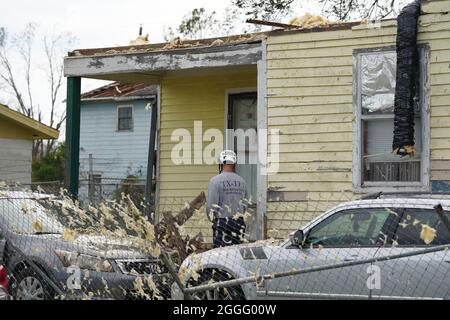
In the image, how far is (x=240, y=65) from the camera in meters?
13.5

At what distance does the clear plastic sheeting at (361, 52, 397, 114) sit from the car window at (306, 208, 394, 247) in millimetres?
4220

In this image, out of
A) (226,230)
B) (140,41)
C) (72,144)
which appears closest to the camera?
(226,230)

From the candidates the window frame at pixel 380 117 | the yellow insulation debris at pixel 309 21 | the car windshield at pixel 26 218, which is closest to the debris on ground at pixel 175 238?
the car windshield at pixel 26 218

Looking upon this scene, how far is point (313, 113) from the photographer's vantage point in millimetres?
12820

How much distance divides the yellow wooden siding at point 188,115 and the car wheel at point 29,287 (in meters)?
5.94

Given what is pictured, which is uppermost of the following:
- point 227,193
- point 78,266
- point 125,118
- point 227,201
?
point 125,118

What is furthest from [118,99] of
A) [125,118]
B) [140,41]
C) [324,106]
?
[324,106]

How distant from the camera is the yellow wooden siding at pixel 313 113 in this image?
12.5 metres

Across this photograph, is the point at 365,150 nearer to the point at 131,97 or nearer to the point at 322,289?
the point at 322,289

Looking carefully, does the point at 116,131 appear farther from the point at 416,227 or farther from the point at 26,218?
the point at 416,227

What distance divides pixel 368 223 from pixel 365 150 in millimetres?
4383

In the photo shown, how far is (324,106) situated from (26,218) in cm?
490

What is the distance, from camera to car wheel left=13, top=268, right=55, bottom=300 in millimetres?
8750

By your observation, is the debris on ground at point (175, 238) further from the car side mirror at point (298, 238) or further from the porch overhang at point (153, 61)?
the porch overhang at point (153, 61)
